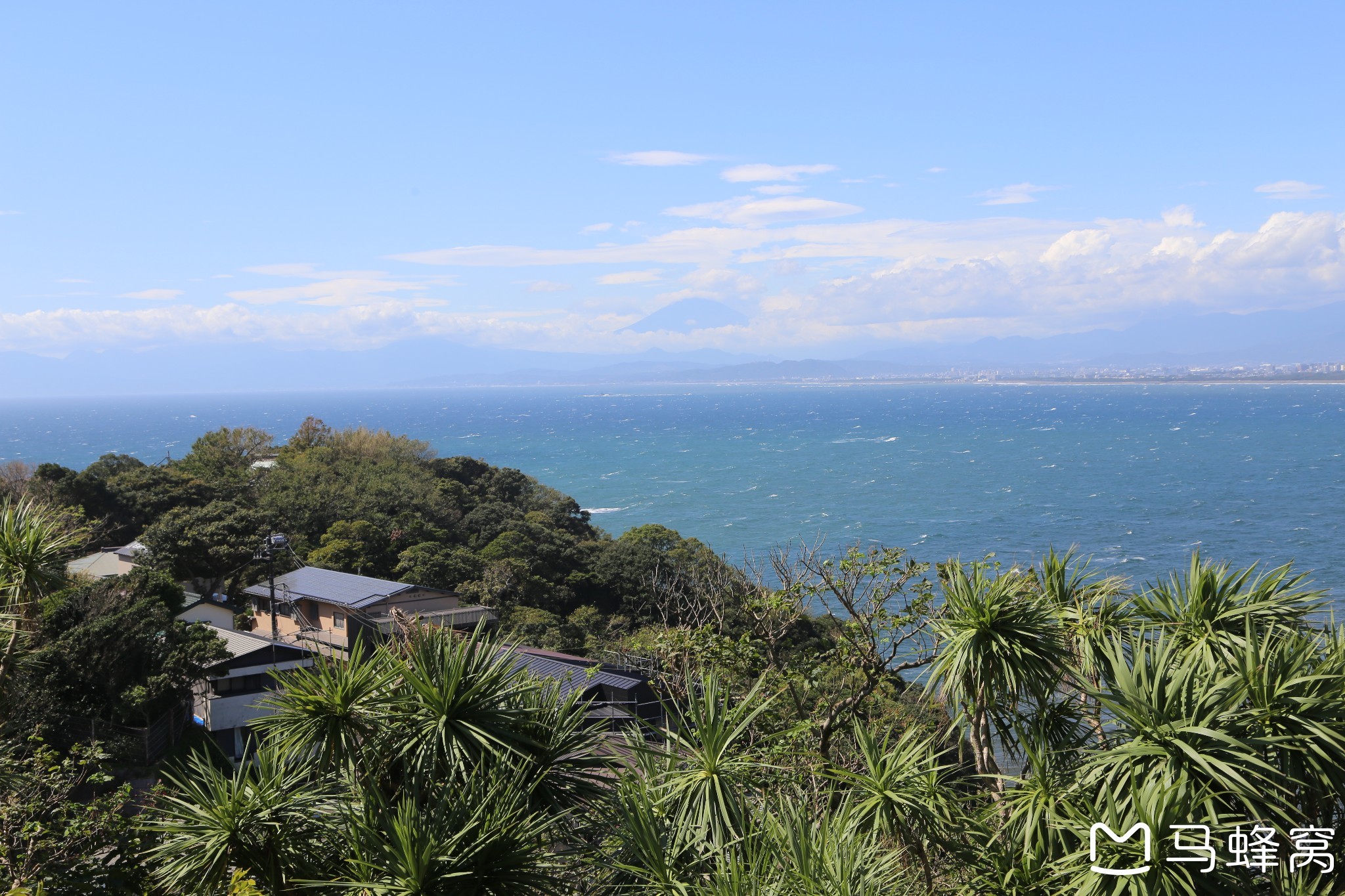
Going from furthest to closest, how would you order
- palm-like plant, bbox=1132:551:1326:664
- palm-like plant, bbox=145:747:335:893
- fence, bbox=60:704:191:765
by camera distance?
fence, bbox=60:704:191:765 → palm-like plant, bbox=1132:551:1326:664 → palm-like plant, bbox=145:747:335:893

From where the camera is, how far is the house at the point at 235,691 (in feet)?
70.3

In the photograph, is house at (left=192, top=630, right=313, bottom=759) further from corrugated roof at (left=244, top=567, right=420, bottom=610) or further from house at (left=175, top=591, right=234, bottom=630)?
house at (left=175, top=591, right=234, bottom=630)

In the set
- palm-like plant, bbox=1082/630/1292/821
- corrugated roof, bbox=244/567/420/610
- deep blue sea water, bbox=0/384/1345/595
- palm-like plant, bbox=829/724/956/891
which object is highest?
palm-like plant, bbox=1082/630/1292/821

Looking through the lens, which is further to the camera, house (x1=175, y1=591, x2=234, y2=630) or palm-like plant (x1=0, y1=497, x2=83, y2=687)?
house (x1=175, y1=591, x2=234, y2=630)

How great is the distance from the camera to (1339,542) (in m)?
50.6

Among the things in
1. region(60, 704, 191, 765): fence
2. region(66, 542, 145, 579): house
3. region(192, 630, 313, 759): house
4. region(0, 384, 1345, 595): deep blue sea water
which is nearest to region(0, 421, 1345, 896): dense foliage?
region(60, 704, 191, 765): fence

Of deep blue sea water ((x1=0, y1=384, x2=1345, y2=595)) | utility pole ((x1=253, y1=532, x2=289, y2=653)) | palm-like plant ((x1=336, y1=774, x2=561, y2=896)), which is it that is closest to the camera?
palm-like plant ((x1=336, y1=774, x2=561, y2=896))

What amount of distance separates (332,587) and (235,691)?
730 centimetres

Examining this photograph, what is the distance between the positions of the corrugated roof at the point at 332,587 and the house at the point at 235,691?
13.7ft

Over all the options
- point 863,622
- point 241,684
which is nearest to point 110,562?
point 241,684

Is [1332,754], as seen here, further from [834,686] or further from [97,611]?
[97,611]

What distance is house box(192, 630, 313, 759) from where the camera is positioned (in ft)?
70.3

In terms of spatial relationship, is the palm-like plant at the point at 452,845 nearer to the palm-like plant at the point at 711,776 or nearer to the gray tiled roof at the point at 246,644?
the palm-like plant at the point at 711,776

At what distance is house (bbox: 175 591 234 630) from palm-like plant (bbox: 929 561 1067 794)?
83.9 ft
